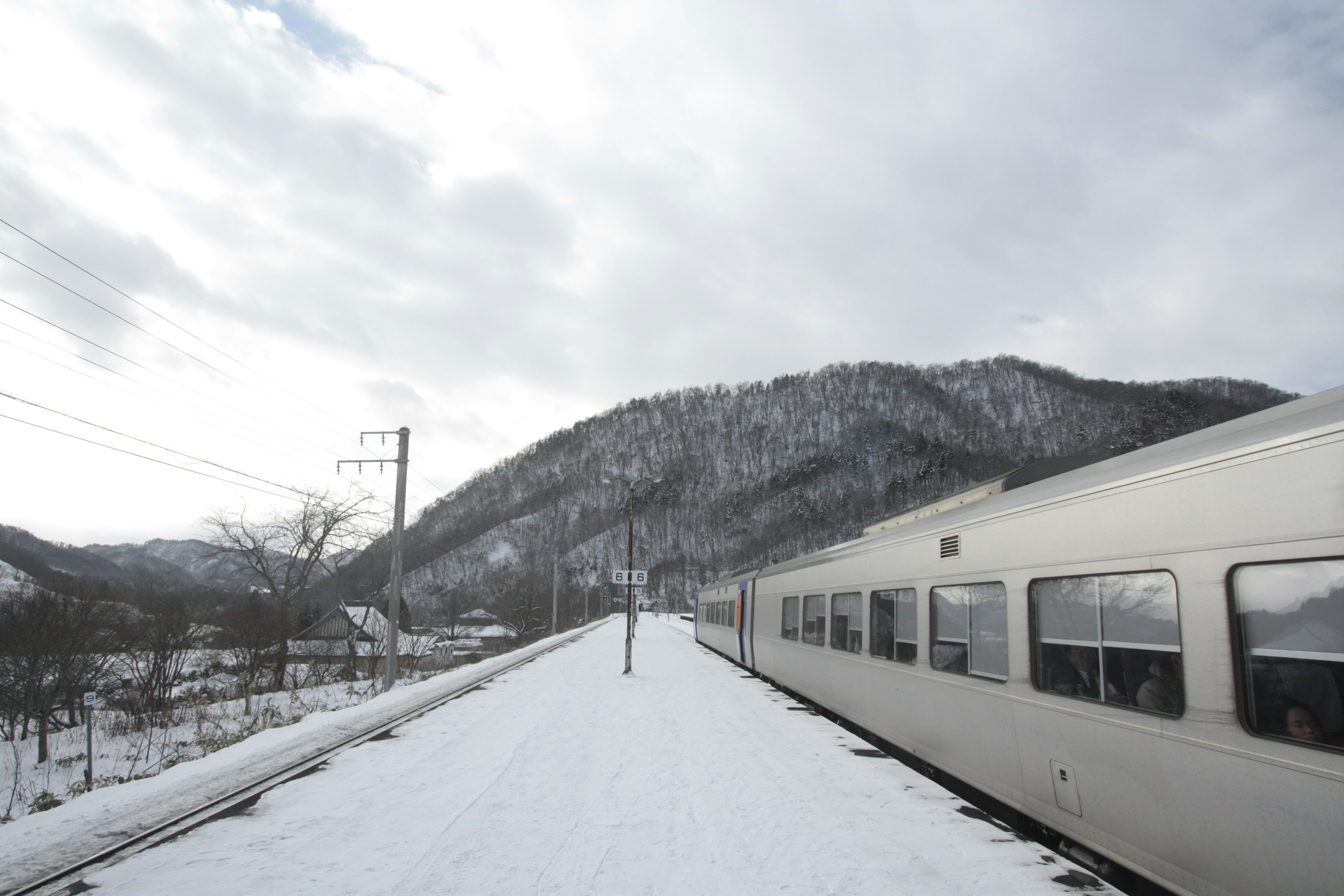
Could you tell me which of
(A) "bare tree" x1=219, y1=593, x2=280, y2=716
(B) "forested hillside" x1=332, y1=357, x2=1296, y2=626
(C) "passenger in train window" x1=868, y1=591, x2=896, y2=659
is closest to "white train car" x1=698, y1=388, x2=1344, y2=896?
(C) "passenger in train window" x1=868, y1=591, x2=896, y2=659

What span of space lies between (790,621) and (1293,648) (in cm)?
1132

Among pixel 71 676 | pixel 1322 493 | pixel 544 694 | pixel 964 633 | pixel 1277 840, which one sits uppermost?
pixel 1322 493

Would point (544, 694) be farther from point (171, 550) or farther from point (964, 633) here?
point (171, 550)

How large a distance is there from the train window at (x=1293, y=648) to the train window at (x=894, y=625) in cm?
417

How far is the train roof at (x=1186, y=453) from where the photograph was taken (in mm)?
3531

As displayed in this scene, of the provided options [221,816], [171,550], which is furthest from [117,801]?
[171,550]

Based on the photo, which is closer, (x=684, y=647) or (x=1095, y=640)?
(x=1095, y=640)

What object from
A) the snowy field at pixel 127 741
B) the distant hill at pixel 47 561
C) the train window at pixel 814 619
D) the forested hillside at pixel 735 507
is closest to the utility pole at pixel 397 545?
the snowy field at pixel 127 741

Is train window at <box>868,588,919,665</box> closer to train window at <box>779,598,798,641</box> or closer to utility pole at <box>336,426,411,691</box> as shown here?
train window at <box>779,598,798,641</box>

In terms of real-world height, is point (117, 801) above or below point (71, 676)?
above

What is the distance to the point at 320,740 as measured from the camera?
995 cm

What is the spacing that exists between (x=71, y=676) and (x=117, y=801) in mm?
27725

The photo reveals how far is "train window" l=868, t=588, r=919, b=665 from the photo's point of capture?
26.0 ft

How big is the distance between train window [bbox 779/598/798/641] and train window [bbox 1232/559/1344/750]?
10.3 meters
